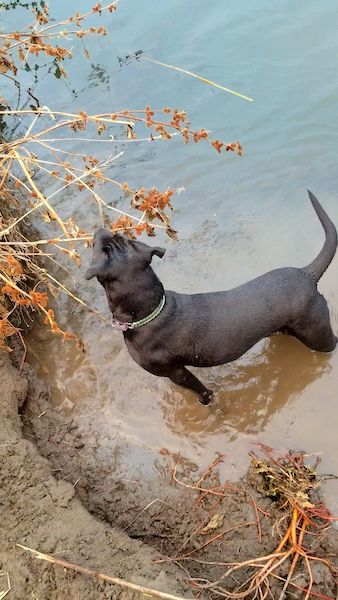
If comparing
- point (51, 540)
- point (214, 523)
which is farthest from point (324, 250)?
point (51, 540)

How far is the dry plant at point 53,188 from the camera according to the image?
3.18m

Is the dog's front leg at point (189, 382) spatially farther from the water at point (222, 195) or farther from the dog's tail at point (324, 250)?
the dog's tail at point (324, 250)

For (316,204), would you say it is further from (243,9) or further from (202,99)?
(243,9)

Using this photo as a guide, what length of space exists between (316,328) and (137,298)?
1457mm

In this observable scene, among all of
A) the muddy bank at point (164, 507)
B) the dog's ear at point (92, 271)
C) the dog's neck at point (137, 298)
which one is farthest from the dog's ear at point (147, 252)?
the muddy bank at point (164, 507)

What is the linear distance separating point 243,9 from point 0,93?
12.6ft

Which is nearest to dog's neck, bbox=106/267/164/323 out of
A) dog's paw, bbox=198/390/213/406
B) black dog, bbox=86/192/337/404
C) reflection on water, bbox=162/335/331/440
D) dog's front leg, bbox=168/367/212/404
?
black dog, bbox=86/192/337/404

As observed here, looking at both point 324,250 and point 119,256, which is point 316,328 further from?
point 119,256

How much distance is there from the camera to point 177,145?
6633mm

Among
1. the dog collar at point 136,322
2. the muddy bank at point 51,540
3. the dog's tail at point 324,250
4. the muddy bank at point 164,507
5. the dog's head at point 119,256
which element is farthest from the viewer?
the dog's tail at point 324,250

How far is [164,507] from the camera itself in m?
3.69

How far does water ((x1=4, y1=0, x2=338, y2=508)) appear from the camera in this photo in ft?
14.1

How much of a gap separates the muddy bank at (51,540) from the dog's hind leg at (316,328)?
6.40 feet

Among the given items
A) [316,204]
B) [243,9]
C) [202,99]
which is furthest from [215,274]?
[243,9]
